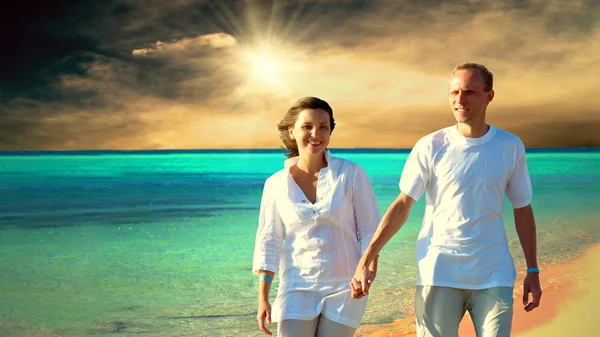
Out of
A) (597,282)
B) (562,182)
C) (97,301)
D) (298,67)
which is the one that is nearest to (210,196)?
(562,182)

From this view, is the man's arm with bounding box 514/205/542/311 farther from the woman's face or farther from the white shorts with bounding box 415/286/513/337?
the woman's face

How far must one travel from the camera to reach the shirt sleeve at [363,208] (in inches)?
130

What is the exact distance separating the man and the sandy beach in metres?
3.45

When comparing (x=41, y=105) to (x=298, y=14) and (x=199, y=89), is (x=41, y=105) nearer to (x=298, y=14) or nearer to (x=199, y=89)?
(x=199, y=89)

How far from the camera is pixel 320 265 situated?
3.27 m

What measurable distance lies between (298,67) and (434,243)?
50667mm

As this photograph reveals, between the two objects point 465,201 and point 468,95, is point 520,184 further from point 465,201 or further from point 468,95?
point 468,95

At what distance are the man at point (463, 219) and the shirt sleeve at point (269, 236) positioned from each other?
47cm

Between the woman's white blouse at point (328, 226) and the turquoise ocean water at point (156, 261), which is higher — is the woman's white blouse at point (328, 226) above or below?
above

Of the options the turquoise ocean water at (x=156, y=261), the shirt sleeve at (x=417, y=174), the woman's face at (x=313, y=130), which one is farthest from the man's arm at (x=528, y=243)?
the turquoise ocean water at (x=156, y=261)

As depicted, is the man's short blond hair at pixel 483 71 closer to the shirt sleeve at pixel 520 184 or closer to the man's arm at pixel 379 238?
the shirt sleeve at pixel 520 184

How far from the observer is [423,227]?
322 centimetres

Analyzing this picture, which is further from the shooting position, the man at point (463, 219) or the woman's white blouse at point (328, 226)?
the woman's white blouse at point (328, 226)

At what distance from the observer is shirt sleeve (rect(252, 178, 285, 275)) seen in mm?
3432
